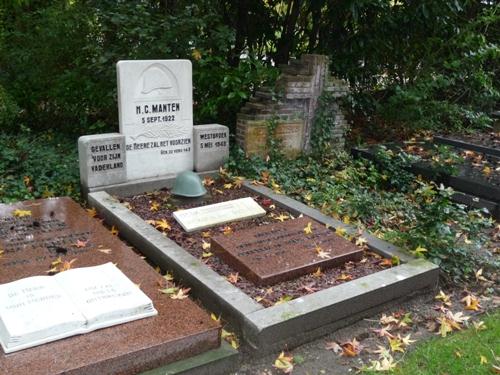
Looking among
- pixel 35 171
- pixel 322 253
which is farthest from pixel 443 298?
pixel 35 171

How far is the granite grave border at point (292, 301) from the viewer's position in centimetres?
330

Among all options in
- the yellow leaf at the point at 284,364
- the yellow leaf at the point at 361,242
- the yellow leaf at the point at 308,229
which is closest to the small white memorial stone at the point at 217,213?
the yellow leaf at the point at 308,229

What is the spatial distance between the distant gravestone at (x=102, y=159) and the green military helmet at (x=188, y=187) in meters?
0.63

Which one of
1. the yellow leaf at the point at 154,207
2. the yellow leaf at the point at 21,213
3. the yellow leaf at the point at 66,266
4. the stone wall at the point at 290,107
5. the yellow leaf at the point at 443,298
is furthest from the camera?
the stone wall at the point at 290,107

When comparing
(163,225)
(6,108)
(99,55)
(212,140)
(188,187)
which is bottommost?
(163,225)

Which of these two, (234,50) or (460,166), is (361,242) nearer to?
(460,166)

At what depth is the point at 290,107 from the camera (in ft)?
22.6

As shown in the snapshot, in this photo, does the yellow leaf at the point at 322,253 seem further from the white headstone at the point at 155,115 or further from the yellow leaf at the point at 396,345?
the white headstone at the point at 155,115

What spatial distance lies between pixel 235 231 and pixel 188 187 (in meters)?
0.97

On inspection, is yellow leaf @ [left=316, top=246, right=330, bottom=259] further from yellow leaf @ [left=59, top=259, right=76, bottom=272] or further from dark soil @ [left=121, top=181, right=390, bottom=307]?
Result: yellow leaf @ [left=59, top=259, right=76, bottom=272]

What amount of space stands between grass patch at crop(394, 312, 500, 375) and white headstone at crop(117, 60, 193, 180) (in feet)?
11.7

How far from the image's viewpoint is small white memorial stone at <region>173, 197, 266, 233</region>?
15.8ft

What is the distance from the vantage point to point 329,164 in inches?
273

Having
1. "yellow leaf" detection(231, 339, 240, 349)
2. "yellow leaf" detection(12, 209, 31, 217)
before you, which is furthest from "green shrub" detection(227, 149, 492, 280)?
"yellow leaf" detection(12, 209, 31, 217)
